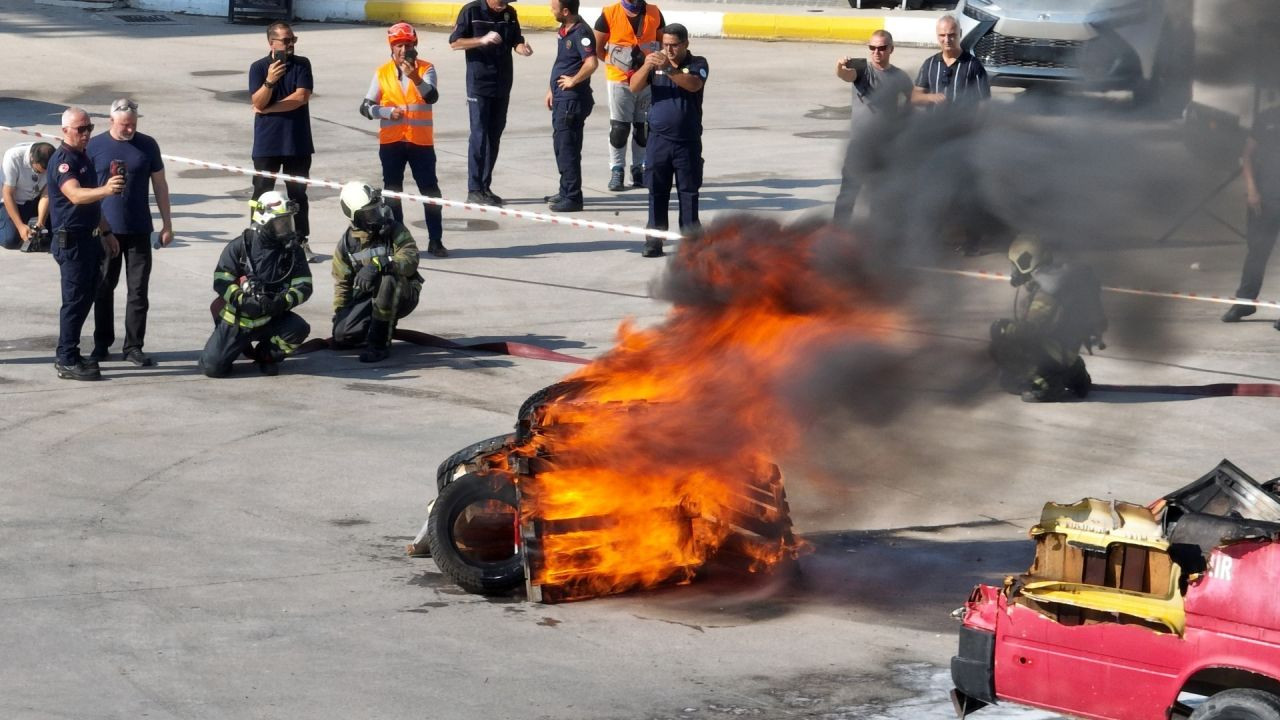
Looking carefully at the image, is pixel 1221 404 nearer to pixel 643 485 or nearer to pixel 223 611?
pixel 643 485

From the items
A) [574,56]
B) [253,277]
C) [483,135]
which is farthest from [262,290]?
[574,56]

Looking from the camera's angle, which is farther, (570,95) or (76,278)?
(570,95)

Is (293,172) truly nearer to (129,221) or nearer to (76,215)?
(129,221)

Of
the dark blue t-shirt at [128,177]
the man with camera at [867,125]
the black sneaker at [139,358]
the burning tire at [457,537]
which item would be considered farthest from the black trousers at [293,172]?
the burning tire at [457,537]

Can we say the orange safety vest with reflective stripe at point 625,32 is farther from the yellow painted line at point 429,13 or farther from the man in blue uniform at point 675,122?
the yellow painted line at point 429,13

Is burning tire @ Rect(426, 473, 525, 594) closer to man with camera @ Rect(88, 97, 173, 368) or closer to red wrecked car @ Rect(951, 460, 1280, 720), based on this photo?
red wrecked car @ Rect(951, 460, 1280, 720)

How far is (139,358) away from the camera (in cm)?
1227

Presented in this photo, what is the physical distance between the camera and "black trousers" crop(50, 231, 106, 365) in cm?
1150

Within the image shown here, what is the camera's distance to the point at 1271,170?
9961mm

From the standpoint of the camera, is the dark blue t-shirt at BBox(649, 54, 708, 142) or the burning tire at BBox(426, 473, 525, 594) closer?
the burning tire at BBox(426, 473, 525, 594)

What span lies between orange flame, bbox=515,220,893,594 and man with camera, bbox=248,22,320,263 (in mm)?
6848

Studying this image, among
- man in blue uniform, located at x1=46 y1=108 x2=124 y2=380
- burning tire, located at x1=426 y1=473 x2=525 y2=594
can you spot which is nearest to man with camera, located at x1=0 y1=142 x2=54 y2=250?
man in blue uniform, located at x1=46 y1=108 x2=124 y2=380

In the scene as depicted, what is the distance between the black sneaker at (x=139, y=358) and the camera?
12273mm

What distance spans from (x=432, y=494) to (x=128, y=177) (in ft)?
13.4
